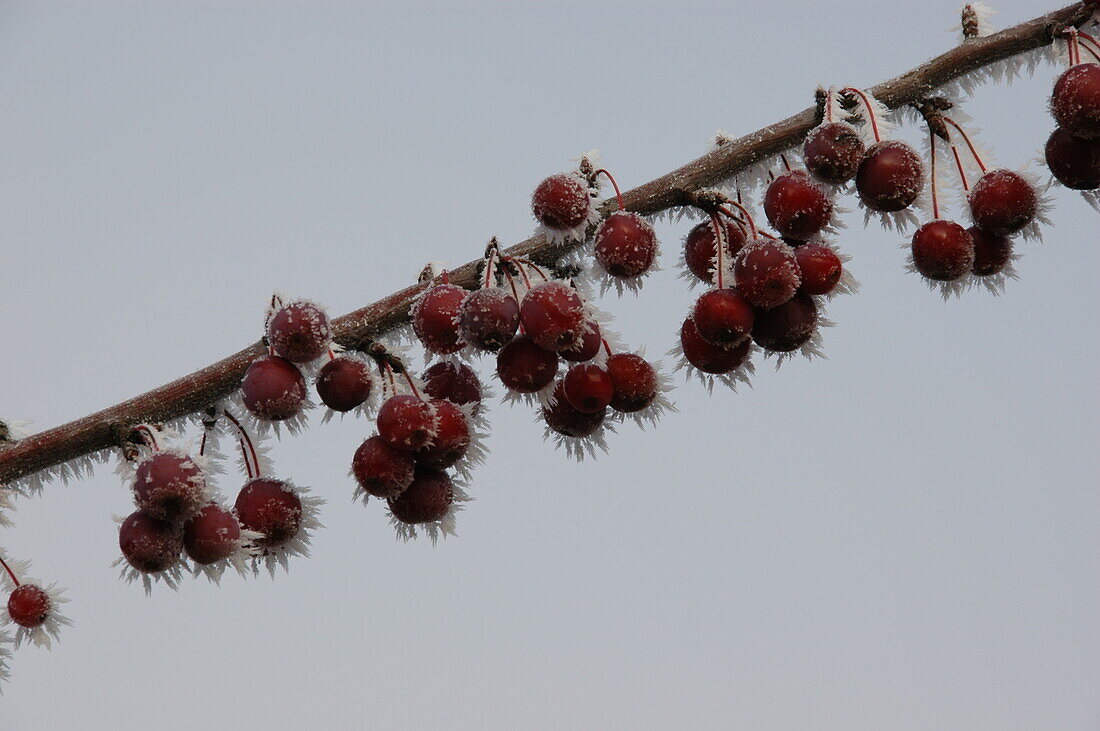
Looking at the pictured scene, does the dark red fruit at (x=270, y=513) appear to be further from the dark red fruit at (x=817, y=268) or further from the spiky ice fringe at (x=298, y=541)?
the dark red fruit at (x=817, y=268)

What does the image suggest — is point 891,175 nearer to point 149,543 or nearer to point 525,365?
point 525,365

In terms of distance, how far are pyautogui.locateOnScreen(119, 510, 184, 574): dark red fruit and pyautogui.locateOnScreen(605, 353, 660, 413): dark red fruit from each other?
1045 mm

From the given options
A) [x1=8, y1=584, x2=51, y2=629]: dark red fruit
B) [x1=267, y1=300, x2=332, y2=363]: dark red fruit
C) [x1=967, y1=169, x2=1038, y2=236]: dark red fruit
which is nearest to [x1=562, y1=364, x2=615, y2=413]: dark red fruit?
[x1=267, y1=300, x2=332, y2=363]: dark red fruit

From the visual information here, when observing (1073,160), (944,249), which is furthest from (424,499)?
(1073,160)

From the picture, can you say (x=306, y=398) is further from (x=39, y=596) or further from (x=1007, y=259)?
(x=1007, y=259)

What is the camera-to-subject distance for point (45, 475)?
257cm

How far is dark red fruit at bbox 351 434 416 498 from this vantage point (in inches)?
97.0

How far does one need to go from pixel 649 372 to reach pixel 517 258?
0.42 metres

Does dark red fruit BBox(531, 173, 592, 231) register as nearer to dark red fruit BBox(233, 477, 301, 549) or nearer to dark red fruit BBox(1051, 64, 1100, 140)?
dark red fruit BBox(233, 477, 301, 549)

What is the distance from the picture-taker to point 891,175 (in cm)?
255

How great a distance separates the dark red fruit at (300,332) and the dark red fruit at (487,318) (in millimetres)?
313

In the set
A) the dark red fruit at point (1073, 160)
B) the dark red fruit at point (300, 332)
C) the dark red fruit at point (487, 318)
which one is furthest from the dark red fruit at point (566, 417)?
the dark red fruit at point (1073, 160)

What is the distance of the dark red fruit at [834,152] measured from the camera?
2.54 m

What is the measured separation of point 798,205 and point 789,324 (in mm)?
278
